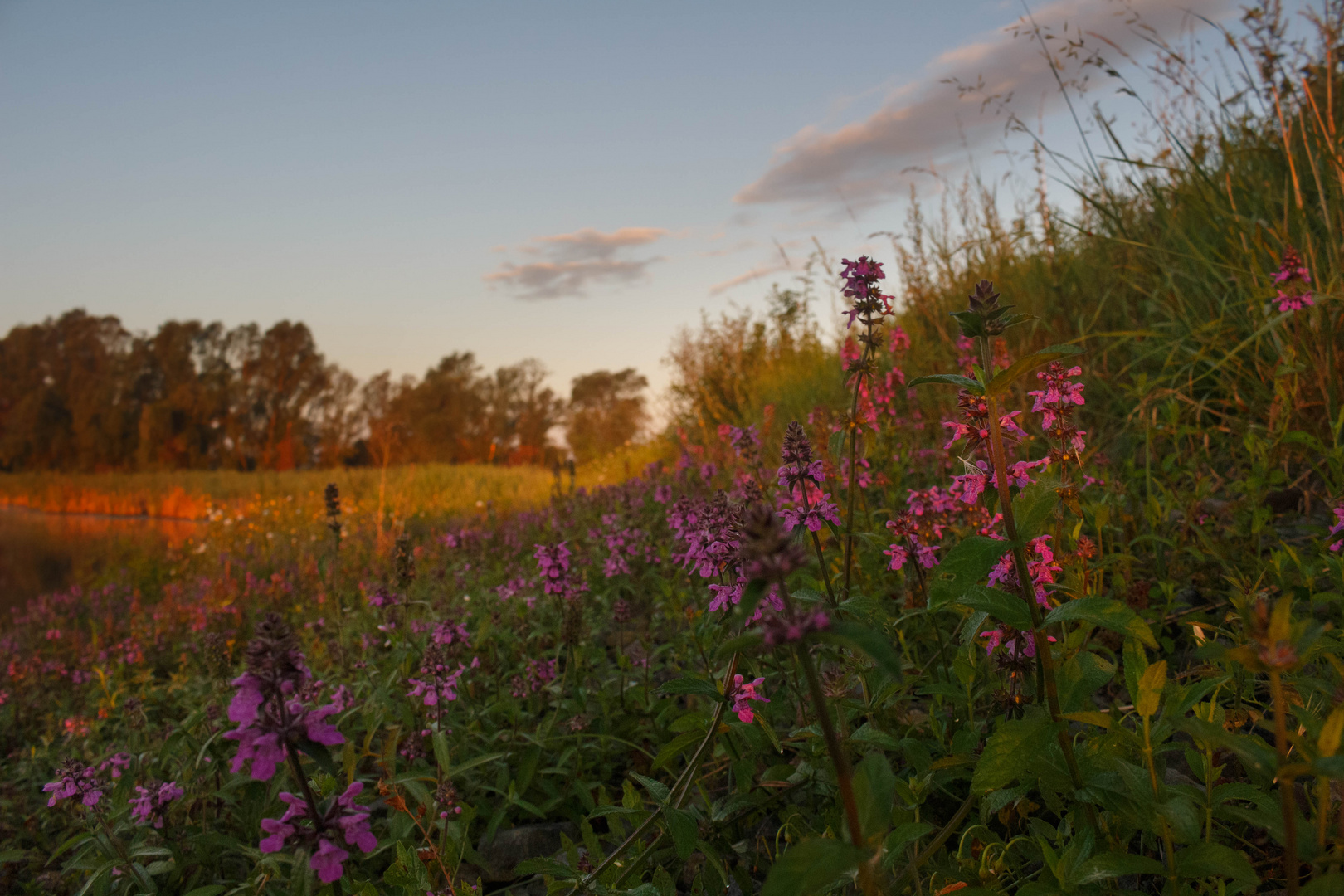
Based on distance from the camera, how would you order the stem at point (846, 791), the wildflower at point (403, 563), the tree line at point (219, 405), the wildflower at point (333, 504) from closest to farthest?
the stem at point (846, 791)
the wildflower at point (403, 563)
the wildflower at point (333, 504)
the tree line at point (219, 405)

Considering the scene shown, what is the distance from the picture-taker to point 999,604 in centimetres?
112

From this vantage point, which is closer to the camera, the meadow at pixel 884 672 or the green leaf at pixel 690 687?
the meadow at pixel 884 672

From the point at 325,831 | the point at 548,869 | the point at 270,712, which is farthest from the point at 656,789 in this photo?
the point at 270,712

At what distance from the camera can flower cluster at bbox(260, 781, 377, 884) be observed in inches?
38.1

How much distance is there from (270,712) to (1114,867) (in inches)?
49.0

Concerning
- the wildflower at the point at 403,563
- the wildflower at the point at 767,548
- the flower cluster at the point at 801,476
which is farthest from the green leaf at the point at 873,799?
the wildflower at the point at 403,563

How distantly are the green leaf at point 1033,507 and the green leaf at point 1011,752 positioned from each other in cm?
30

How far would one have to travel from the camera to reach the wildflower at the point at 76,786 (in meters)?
1.83

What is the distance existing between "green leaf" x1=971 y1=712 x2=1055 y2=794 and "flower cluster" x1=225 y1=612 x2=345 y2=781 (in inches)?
38.0

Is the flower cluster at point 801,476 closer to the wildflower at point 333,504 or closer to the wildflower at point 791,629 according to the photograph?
the wildflower at point 791,629

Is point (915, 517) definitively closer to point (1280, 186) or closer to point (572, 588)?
point (572, 588)

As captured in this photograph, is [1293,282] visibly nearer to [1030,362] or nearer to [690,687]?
[1030,362]

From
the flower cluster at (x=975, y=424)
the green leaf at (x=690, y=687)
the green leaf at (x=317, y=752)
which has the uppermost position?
the flower cluster at (x=975, y=424)

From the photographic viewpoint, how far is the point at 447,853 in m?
1.47
